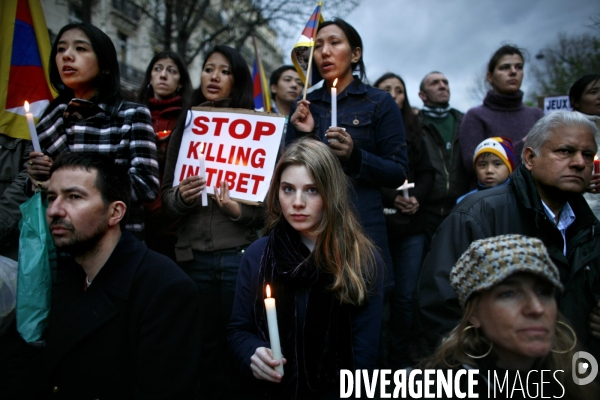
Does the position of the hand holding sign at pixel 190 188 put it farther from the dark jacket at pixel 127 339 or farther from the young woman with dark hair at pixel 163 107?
the dark jacket at pixel 127 339

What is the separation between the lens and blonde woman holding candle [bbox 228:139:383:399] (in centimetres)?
213

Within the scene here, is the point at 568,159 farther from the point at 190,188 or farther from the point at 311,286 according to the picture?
the point at 190,188

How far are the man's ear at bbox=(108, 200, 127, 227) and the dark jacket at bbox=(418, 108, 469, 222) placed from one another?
2.60 m

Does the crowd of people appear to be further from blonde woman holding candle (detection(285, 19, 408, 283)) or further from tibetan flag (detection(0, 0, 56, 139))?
tibetan flag (detection(0, 0, 56, 139))

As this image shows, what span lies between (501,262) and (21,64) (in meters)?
3.53

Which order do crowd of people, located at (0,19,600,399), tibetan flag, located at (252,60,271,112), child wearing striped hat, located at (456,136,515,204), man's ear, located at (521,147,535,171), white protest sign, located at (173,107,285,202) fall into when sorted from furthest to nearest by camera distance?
tibetan flag, located at (252,60,271,112) < child wearing striped hat, located at (456,136,515,204) < white protest sign, located at (173,107,285,202) < man's ear, located at (521,147,535,171) < crowd of people, located at (0,19,600,399)

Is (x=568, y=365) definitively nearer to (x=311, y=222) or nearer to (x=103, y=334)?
(x=311, y=222)

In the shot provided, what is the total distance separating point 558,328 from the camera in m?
1.90

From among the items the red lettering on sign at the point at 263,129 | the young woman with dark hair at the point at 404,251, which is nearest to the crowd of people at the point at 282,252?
the red lettering on sign at the point at 263,129

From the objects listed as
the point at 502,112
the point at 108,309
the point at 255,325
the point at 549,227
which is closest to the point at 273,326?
the point at 255,325

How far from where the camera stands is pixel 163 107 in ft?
12.4

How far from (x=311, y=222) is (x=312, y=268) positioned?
0.25 m

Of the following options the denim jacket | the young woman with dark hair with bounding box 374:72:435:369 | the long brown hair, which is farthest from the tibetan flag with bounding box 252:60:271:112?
the long brown hair

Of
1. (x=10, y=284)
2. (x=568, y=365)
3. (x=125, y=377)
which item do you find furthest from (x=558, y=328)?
(x=10, y=284)
